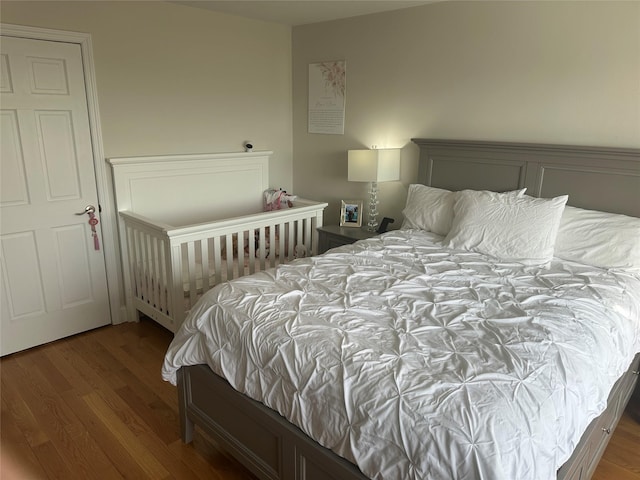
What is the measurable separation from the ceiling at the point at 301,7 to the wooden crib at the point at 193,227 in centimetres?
116

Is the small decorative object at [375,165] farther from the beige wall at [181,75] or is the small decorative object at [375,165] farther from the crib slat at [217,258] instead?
the crib slat at [217,258]

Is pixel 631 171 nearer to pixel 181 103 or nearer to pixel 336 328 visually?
pixel 336 328

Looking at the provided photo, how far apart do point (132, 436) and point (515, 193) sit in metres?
2.59

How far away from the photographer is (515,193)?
113 inches

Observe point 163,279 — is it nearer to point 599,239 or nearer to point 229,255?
point 229,255

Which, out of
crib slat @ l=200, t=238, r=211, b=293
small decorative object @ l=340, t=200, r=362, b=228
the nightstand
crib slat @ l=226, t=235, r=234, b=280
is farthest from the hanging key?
small decorative object @ l=340, t=200, r=362, b=228

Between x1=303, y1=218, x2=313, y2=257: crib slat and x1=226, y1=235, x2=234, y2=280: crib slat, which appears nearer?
x1=226, y1=235, x2=234, y2=280: crib slat

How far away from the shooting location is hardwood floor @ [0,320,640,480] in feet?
6.95

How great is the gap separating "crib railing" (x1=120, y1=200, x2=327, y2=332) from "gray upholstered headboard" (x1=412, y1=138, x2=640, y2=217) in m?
1.06

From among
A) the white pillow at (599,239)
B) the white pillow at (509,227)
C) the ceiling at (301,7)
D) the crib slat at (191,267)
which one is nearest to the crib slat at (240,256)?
the crib slat at (191,267)

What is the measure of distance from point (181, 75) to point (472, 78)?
7.27 ft

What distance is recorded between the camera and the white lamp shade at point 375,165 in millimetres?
3518

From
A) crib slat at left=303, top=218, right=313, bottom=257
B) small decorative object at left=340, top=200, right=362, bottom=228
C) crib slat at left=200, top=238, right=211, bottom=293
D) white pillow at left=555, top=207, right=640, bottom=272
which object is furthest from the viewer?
small decorative object at left=340, top=200, right=362, bottom=228

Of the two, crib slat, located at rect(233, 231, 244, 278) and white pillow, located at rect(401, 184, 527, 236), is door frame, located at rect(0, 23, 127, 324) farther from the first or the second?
white pillow, located at rect(401, 184, 527, 236)
